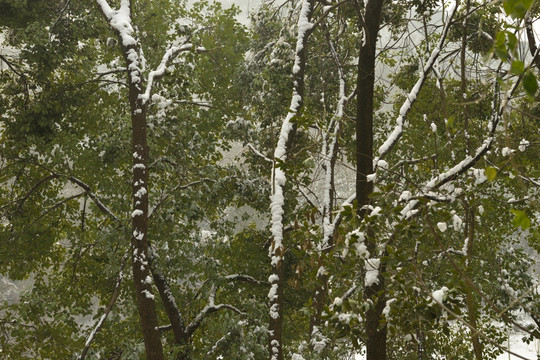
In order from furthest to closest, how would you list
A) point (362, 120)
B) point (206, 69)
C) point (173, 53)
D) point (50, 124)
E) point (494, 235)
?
1. point (494, 235)
2. point (206, 69)
3. point (50, 124)
4. point (173, 53)
5. point (362, 120)

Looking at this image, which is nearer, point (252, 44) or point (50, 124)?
point (50, 124)

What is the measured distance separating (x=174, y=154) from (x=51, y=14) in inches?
157

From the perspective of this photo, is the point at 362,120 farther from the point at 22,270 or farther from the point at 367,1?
the point at 22,270

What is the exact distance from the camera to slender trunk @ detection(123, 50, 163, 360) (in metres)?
7.18

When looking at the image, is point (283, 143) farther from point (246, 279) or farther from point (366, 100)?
point (246, 279)

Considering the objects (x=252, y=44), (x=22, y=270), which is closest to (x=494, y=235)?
(x=252, y=44)

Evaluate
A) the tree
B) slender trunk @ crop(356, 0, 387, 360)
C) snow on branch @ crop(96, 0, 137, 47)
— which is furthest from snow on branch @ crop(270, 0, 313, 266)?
snow on branch @ crop(96, 0, 137, 47)

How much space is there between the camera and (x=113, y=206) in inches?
404

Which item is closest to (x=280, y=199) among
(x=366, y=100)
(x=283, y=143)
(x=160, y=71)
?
(x=283, y=143)

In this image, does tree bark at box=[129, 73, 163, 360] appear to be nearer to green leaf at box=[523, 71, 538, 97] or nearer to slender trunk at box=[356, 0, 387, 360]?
slender trunk at box=[356, 0, 387, 360]

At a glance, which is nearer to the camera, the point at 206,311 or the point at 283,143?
the point at 283,143

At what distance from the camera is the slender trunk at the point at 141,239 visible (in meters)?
7.18

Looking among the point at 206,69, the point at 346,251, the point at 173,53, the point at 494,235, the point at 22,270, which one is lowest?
the point at 346,251

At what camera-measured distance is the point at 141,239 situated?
736cm
